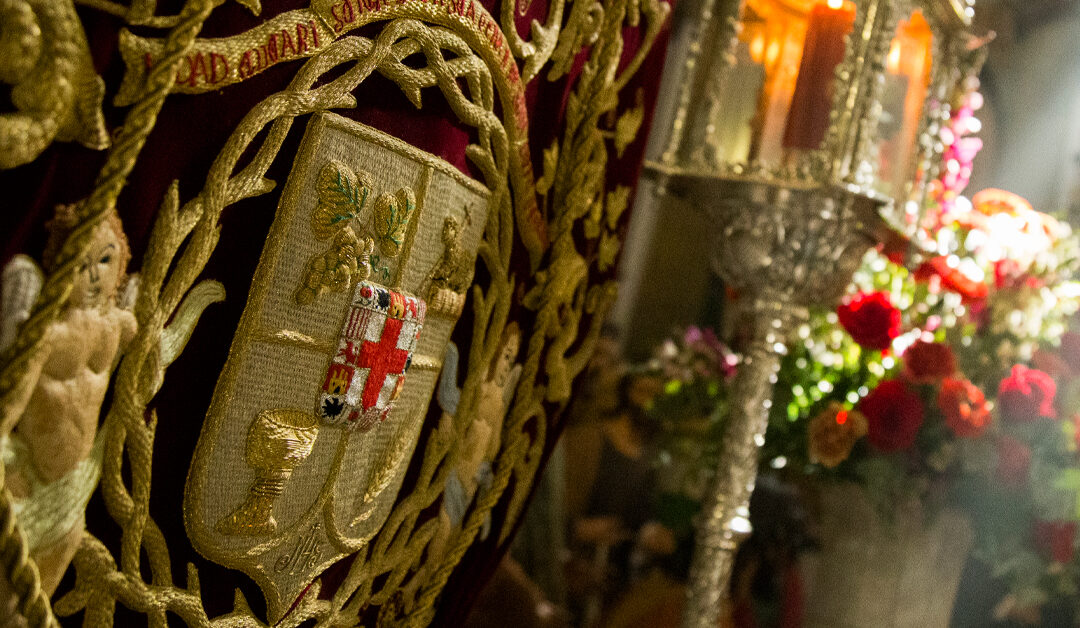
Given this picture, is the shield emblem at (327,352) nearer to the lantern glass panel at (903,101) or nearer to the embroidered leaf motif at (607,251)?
the embroidered leaf motif at (607,251)

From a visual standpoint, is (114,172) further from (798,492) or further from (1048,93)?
(1048,93)

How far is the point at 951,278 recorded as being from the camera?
4.65 feet

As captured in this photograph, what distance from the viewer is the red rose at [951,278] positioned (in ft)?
4.62

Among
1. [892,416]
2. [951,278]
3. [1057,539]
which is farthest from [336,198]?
[1057,539]

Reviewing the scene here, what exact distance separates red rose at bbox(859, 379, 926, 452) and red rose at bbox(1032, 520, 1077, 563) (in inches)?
10.1

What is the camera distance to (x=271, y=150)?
2.02 ft

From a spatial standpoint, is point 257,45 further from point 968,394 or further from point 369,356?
point 968,394

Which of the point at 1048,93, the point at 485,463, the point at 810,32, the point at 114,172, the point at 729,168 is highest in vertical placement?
the point at 1048,93

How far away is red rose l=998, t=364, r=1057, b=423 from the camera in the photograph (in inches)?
53.4

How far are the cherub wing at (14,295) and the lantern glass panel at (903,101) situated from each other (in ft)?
3.33

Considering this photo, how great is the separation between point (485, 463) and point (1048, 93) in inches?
95.8

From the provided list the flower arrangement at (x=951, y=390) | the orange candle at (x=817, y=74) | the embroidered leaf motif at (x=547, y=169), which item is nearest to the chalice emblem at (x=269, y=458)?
the embroidered leaf motif at (x=547, y=169)

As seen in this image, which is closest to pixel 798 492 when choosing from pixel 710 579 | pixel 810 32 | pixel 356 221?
pixel 710 579

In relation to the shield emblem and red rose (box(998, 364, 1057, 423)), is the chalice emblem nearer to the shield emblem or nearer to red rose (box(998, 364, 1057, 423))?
the shield emblem
